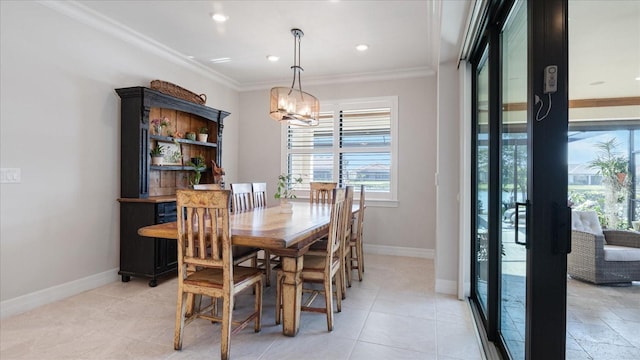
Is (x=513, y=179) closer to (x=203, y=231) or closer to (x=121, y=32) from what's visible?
(x=203, y=231)

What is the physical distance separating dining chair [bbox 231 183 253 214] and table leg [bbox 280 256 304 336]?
121 centimetres

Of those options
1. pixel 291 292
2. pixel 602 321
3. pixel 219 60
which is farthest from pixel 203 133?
pixel 602 321

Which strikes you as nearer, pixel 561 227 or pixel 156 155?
pixel 561 227

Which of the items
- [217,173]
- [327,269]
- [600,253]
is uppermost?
[217,173]

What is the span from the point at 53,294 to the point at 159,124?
200cm

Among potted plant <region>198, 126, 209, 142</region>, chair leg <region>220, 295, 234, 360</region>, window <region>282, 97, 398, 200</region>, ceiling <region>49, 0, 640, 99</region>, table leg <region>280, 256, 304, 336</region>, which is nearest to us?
ceiling <region>49, 0, 640, 99</region>

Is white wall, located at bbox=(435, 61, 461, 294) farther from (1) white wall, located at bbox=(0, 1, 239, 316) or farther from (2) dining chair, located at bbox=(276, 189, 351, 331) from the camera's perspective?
(1) white wall, located at bbox=(0, 1, 239, 316)

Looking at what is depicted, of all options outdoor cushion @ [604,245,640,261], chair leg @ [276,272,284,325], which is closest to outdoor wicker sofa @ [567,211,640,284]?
outdoor cushion @ [604,245,640,261]

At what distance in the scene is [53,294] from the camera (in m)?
2.91

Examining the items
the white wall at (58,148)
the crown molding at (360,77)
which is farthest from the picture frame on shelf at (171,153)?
the crown molding at (360,77)

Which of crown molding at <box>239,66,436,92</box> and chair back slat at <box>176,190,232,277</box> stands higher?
crown molding at <box>239,66,436,92</box>

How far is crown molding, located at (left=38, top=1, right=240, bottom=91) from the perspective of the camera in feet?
9.77

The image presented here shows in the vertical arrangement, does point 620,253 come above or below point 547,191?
below

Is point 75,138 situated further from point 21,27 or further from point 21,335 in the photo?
point 21,335
